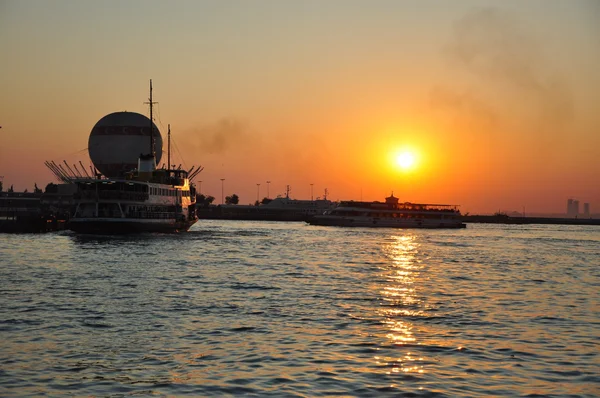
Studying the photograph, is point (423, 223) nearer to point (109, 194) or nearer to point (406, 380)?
point (109, 194)

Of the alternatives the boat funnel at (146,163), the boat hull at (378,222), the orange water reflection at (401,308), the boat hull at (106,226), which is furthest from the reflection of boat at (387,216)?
the orange water reflection at (401,308)

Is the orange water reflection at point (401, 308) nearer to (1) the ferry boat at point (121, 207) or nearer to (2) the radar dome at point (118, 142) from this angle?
(1) the ferry boat at point (121, 207)

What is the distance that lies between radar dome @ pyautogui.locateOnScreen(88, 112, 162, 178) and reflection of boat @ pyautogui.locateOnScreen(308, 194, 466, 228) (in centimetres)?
5091

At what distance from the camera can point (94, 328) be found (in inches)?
957

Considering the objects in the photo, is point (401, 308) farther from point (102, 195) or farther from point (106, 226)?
point (102, 195)

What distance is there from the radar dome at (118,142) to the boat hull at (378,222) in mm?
49952

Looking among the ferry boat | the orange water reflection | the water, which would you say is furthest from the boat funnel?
the water

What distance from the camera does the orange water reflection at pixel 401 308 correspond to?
1977 cm

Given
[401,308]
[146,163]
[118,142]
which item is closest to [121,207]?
[146,163]

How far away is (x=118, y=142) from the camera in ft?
566

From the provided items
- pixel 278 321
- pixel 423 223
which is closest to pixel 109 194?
pixel 278 321

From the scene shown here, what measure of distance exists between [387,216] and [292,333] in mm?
165548

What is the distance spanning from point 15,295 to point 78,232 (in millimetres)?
62617

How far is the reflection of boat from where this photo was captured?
603 feet
